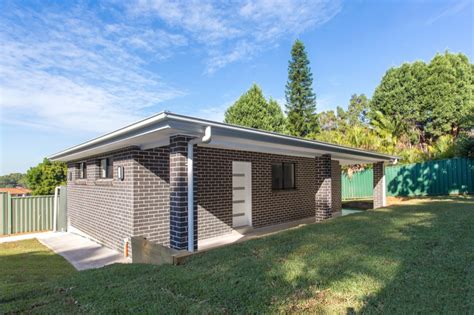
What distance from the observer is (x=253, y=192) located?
903 cm

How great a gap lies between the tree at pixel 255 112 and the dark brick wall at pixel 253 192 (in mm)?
17154

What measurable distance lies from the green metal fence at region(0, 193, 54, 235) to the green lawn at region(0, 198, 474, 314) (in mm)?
7330

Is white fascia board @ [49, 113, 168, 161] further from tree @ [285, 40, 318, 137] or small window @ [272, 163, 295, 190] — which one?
tree @ [285, 40, 318, 137]

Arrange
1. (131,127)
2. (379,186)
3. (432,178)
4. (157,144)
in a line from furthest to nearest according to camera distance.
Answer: (432,178) → (379,186) → (157,144) → (131,127)

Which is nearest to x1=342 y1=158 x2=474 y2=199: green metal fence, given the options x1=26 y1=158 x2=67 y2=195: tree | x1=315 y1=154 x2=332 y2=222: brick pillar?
x1=315 y1=154 x2=332 y2=222: brick pillar

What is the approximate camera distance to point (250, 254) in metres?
4.64

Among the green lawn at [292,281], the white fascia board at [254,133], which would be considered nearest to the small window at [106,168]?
the green lawn at [292,281]

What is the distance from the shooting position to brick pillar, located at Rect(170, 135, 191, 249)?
489cm

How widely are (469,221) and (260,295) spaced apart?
19.8 feet

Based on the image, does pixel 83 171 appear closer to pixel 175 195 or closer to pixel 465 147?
pixel 175 195

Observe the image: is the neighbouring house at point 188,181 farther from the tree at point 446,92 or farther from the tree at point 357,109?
the tree at point 357,109

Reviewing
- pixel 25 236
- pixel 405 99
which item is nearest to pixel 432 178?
A: pixel 405 99

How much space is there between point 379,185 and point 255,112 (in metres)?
17.7

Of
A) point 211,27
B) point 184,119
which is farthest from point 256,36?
point 184,119
